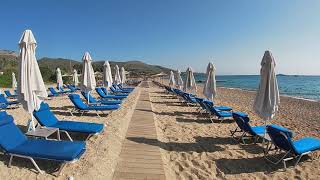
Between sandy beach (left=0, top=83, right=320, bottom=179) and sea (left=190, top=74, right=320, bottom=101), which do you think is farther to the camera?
sea (left=190, top=74, right=320, bottom=101)

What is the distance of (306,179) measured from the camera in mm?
5012

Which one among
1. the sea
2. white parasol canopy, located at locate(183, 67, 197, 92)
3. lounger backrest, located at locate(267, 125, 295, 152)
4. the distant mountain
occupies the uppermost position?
the distant mountain

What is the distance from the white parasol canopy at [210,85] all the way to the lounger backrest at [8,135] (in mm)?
7891

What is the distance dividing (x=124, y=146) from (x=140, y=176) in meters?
1.64

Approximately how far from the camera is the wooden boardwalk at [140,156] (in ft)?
15.5

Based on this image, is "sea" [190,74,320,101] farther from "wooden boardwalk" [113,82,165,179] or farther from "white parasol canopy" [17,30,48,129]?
"white parasol canopy" [17,30,48,129]

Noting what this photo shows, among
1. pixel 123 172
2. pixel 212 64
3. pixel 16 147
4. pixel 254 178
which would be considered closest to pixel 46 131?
pixel 16 147

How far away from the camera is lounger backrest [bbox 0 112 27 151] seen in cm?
477

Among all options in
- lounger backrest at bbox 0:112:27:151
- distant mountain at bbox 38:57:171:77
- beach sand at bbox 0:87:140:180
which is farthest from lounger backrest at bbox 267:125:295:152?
distant mountain at bbox 38:57:171:77

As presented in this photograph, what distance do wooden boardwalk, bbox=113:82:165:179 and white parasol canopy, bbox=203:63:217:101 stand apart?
404cm

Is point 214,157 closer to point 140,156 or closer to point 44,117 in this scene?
point 140,156

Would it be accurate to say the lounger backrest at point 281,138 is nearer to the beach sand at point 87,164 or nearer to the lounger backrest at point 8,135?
the beach sand at point 87,164

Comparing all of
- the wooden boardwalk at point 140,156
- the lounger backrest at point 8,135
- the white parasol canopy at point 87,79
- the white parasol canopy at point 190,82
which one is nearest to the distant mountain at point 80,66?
the white parasol canopy at point 190,82

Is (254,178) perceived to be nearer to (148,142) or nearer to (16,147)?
(148,142)
